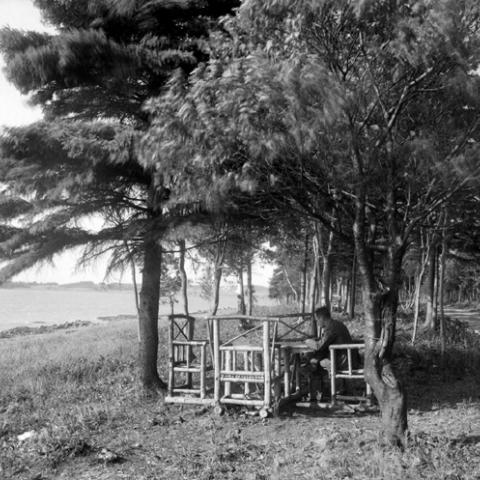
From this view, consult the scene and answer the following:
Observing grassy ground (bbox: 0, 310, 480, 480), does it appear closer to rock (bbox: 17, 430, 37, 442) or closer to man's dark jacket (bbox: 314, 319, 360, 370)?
rock (bbox: 17, 430, 37, 442)

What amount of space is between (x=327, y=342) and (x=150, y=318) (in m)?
3.78

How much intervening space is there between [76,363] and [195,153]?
10211 mm

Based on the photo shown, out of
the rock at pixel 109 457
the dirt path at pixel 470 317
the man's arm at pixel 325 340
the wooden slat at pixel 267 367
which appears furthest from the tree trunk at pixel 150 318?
the dirt path at pixel 470 317

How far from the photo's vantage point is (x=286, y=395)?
30.5 ft

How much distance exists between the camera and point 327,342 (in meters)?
9.48

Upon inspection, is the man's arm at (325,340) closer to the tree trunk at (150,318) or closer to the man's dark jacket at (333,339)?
the man's dark jacket at (333,339)

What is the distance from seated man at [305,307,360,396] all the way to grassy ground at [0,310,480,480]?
0.95m

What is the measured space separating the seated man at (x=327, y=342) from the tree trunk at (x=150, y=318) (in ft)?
10.5

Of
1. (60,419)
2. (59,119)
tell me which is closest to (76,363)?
(60,419)

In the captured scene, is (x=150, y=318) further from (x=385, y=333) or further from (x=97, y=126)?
(x=385, y=333)

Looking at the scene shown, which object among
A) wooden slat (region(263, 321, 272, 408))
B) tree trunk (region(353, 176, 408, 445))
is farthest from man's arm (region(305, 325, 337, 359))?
tree trunk (region(353, 176, 408, 445))

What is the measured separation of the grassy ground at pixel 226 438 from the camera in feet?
20.3

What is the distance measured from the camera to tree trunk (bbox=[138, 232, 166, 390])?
11.1 meters

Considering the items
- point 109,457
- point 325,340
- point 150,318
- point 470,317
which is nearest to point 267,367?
point 325,340
